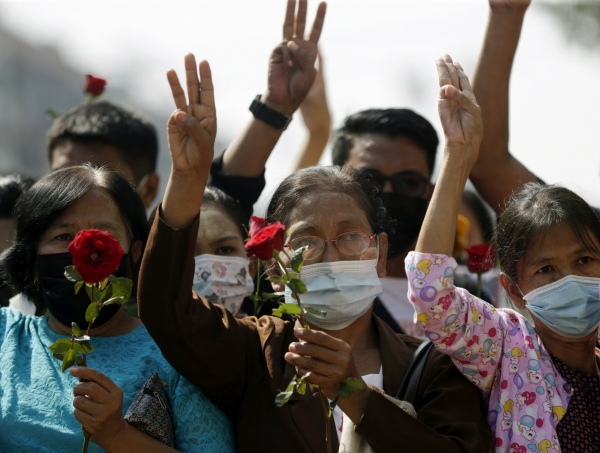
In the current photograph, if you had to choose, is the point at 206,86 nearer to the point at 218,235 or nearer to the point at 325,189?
the point at 325,189

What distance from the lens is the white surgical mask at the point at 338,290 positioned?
11.2ft

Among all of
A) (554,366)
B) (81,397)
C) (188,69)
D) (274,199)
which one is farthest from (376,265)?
(81,397)

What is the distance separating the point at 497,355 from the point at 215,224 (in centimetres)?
174

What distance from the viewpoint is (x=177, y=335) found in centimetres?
326

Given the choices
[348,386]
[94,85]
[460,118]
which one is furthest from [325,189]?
[94,85]

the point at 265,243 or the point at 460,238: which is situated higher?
the point at 265,243

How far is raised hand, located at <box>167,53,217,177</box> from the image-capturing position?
3238 millimetres

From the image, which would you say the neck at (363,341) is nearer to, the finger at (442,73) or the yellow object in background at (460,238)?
the finger at (442,73)

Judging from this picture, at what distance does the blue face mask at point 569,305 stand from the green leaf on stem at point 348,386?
1.03m

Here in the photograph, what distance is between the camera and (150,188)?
575cm

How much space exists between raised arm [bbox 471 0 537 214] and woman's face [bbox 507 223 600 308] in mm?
1025

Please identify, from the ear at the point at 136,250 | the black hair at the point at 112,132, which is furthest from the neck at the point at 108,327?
the black hair at the point at 112,132

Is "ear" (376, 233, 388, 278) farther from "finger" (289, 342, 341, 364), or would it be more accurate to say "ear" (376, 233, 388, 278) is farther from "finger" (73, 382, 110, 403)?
"finger" (73, 382, 110, 403)

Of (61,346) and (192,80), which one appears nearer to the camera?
(61,346)
